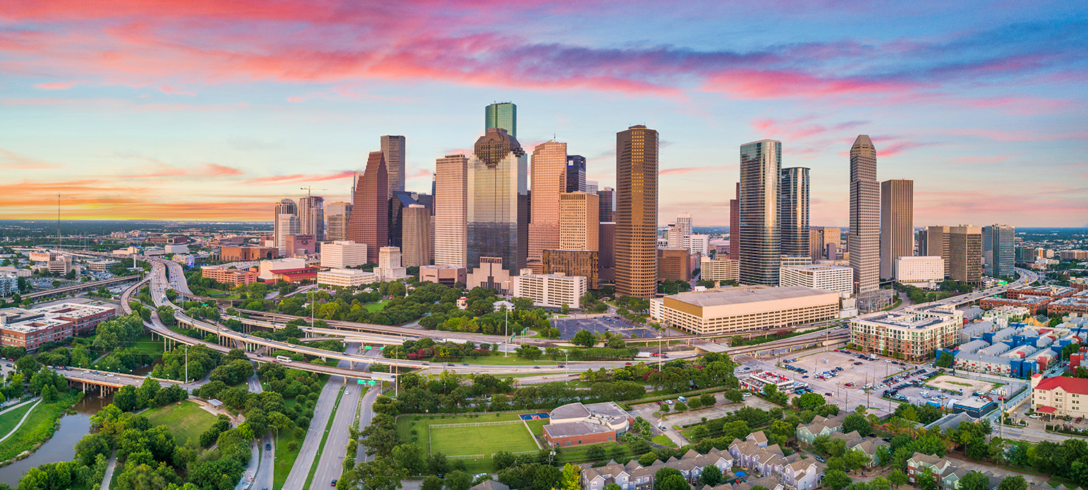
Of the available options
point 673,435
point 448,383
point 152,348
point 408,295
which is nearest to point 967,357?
point 673,435

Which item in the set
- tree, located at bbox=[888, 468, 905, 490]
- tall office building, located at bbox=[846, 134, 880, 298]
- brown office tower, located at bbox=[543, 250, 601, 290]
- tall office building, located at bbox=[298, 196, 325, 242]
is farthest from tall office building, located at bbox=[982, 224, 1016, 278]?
tall office building, located at bbox=[298, 196, 325, 242]

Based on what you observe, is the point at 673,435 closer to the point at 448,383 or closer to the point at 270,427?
the point at 448,383

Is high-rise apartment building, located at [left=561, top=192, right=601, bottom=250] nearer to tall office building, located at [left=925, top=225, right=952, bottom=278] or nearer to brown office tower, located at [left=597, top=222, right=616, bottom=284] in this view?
brown office tower, located at [left=597, top=222, right=616, bottom=284]

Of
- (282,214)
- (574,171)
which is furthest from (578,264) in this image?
(282,214)

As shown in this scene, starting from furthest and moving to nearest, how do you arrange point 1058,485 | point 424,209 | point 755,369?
point 424,209 < point 755,369 < point 1058,485

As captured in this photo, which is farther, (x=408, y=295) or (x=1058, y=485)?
(x=408, y=295)

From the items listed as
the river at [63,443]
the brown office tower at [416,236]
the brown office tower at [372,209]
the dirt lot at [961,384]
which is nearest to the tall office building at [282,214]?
the brown office tower at [372,209]
